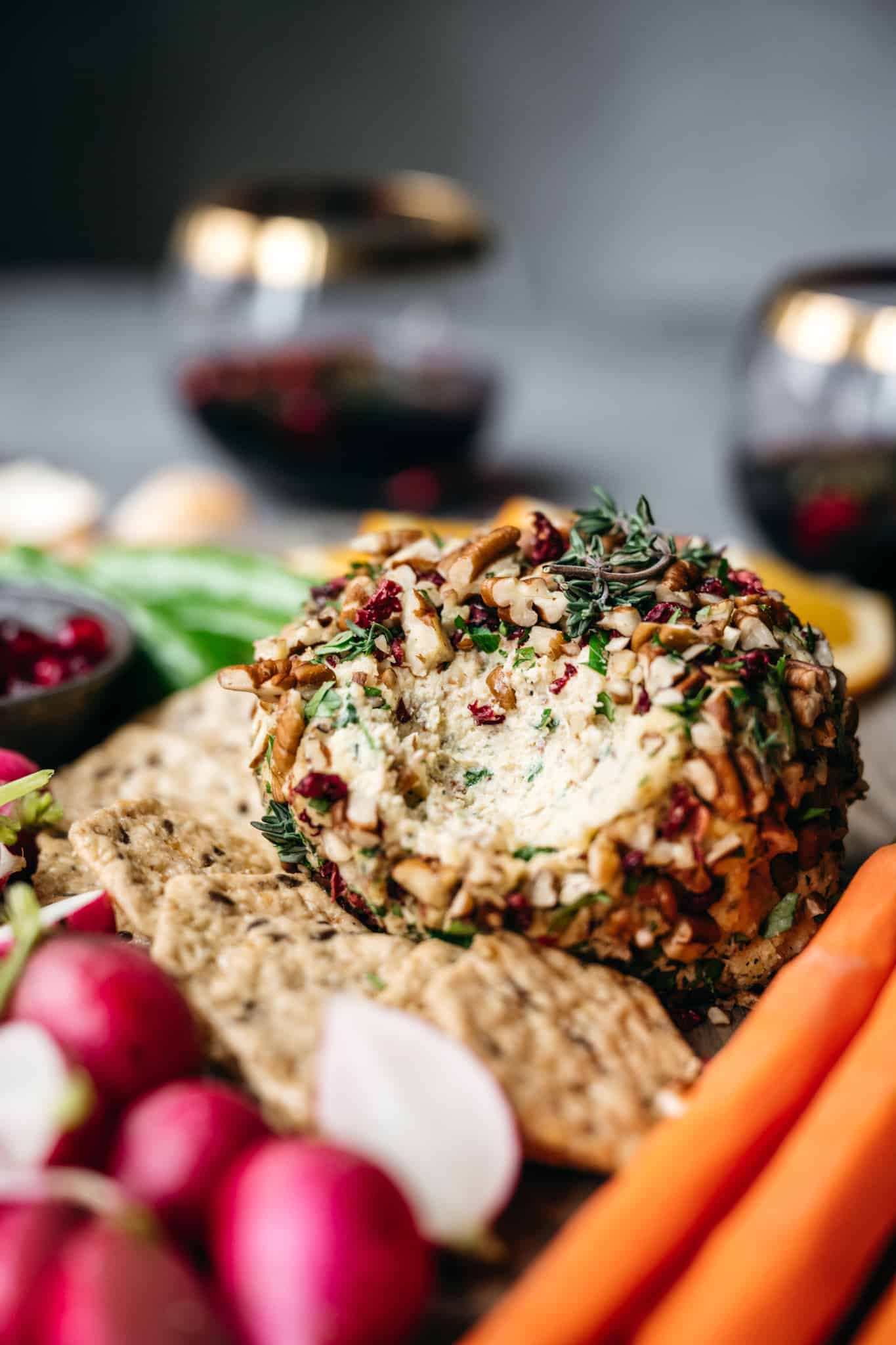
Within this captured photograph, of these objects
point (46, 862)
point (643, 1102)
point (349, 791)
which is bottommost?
point (46, 862)

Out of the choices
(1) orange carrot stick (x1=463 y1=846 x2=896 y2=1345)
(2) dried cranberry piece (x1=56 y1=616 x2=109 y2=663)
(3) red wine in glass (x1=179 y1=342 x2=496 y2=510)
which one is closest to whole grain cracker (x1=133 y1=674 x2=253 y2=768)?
(2) dried cranberry piece (x1=56 y1=616 x2=109 y2=663)

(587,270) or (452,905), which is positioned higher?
(587,270)

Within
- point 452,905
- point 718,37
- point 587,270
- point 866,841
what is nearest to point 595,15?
point 718,37

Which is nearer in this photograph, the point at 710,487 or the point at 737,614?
the point at 737,614

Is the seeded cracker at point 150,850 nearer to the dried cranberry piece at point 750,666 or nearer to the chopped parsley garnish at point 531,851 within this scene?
the chopped parsley garnish at point 531,851

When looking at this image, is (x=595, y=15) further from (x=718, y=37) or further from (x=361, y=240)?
(x=361, y=240)

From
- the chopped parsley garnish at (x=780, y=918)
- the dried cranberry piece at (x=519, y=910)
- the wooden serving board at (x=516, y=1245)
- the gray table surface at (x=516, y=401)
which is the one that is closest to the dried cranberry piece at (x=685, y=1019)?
the wooden serving board at (x=516, y=1245)
